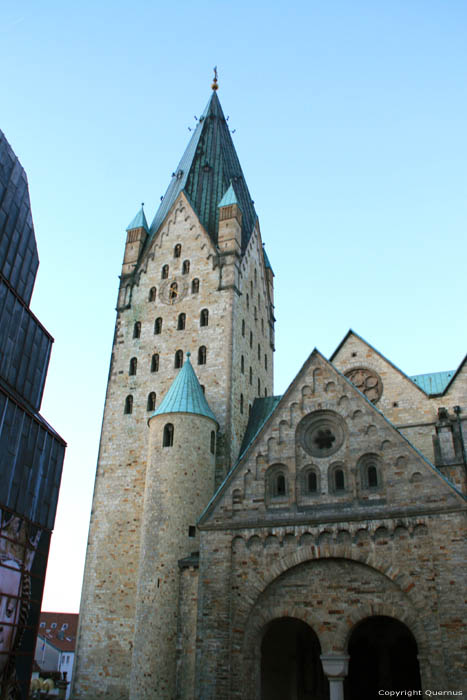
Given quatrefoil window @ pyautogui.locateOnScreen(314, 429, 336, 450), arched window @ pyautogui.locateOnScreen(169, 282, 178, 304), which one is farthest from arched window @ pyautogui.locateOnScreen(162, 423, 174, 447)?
arched window @ pyautogui.locateOnScreen(169, 282, 178, 304)

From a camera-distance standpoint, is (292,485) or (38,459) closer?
(292,485)

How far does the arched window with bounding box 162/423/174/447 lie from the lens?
31.5 meters

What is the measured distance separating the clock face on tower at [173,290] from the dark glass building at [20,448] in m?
7.85

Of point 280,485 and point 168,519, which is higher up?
point 280,485

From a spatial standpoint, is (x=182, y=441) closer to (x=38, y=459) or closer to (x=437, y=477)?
(x=38, y=459)

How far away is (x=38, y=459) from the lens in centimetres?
3612

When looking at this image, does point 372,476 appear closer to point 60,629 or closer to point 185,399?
point 185,399

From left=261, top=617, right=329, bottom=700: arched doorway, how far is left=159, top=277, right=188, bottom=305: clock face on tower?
71.2 feet

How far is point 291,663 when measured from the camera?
27.9 metres

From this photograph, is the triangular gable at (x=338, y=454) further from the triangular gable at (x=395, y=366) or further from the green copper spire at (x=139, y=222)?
the green copper spire at (x=139, y=222)

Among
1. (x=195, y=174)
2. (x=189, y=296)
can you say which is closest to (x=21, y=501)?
(x=189, y=296)

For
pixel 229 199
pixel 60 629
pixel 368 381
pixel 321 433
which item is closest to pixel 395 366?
pixel 368 381

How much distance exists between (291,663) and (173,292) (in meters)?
23.5

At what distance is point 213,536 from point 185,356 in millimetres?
16066
